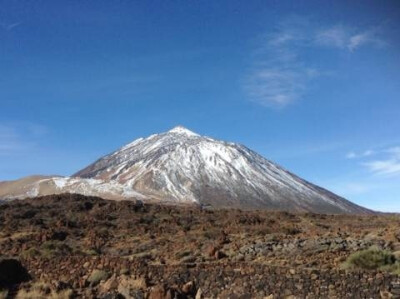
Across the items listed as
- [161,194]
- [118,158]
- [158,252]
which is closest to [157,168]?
[161,194]

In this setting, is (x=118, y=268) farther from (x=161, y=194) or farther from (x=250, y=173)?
(x=250, y=173)

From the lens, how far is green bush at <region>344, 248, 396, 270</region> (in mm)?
15836

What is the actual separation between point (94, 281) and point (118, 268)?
76 cm

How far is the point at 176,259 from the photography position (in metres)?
22.7

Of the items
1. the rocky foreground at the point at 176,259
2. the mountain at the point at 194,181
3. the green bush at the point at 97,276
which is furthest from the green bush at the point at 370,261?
the mountain at the point at 194,181

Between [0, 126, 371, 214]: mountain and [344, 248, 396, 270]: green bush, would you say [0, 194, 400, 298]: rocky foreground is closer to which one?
[344, 248, 396, 270]: green bush

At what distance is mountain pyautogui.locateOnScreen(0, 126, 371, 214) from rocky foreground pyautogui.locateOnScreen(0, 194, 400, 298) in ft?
171

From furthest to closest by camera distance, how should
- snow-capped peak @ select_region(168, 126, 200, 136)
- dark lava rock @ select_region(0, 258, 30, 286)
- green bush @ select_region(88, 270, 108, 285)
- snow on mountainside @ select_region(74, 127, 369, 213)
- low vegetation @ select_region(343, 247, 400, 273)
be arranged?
snow-capped peak @ select_region(168, 126, 200, 136)
snow on mountainside @ select_region(74, 127, 369, 213)
dark lava rock @ select_region(0, 258, 30, 286)
low vegetation @ select_region(343, 247, 400, 273)
green bush @ select_region(88, 270, 108, 285)

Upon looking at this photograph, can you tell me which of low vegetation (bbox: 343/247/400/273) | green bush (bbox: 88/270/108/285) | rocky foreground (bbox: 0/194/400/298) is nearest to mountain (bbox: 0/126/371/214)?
rocky foreground (bbox: 0/194/400/298)

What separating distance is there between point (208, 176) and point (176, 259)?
3625 inches

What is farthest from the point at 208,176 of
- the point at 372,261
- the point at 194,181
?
the point at 372,261

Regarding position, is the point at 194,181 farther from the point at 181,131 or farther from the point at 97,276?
the point at 97,276

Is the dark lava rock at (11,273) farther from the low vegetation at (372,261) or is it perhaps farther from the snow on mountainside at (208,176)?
the snow on mountainside at (208,176)

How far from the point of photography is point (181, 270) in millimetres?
14695
